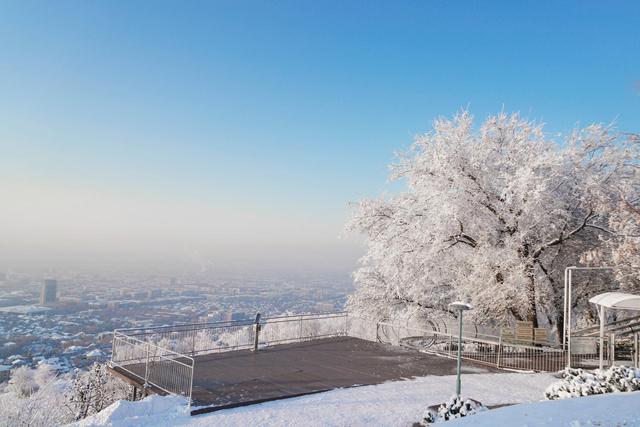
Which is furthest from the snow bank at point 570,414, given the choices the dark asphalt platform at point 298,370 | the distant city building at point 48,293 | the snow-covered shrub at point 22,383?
the distant city building at point 48,293

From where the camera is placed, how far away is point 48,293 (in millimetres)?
50438

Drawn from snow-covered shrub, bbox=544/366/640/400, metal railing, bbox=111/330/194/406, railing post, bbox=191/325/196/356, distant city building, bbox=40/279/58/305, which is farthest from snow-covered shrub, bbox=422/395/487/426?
distant city building, bbox=40/279/58/305

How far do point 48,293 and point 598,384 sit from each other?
55199 mm

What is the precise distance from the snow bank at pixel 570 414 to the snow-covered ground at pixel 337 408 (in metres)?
2.56

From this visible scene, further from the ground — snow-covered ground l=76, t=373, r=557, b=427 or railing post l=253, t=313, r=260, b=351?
railing post l=253, t=313, r=260, b=351

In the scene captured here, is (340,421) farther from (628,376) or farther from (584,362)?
(584,362)

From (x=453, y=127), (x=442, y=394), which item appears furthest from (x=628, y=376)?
(x=453, y=127)

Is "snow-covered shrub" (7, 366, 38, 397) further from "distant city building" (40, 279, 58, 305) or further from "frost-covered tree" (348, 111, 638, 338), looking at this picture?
"frost-covered tree" (348, 111, 638, 338)

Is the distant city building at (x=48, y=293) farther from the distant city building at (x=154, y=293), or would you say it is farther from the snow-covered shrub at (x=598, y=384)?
the snow-covered shrub at (x=598, y=384)

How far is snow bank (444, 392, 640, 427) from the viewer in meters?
5.68

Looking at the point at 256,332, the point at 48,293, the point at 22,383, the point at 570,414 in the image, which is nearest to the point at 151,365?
the point at 256,332

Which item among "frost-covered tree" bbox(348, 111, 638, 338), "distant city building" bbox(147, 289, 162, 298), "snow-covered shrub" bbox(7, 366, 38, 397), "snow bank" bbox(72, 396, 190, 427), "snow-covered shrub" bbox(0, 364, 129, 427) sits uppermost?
"frost-covered tree" bbox(348, 111, 638, 338)

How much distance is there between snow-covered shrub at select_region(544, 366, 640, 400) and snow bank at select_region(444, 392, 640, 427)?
4.65 ft

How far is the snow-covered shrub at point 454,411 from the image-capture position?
314 inches
